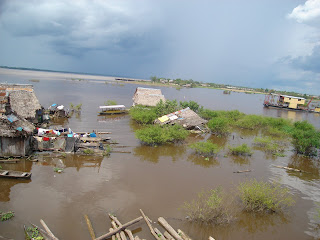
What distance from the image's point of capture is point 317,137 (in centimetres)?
1623

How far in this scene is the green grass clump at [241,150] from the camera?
15500 millimetres

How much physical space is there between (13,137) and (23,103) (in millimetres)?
7022

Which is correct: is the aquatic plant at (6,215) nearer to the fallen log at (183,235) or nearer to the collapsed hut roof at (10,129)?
the collapsed hut roof at (10,129)

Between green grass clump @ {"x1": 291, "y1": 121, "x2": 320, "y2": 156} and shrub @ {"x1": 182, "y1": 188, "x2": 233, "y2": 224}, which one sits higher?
green grass clump @ {"x1": 291, "y1": 121, "x2": 320, "y2": 156}

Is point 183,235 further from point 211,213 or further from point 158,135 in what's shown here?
point 158,135

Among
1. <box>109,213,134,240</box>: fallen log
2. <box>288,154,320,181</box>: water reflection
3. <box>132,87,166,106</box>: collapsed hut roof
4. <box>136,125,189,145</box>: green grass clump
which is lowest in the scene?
<box>109,213,134,240</box>: fallen log

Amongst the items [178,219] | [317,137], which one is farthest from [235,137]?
[178,219]

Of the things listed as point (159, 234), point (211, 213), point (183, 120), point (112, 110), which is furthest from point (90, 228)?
point (112, 110)

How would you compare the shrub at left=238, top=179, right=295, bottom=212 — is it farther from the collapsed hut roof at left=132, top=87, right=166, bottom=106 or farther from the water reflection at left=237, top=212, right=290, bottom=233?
the collapsed hut roof at left=132, top=87, right=166, bottom=106

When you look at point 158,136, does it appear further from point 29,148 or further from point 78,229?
point 78,229

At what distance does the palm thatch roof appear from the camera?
1678 cm

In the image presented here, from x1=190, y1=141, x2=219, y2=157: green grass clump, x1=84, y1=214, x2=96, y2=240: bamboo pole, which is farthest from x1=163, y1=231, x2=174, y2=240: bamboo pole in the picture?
x1=190, y1=141, x2=219, y2=157: green grass clump

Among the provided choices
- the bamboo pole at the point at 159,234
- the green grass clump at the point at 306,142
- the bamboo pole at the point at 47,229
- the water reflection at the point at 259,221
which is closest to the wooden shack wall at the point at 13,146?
the bamboo pole at the point at 47,229

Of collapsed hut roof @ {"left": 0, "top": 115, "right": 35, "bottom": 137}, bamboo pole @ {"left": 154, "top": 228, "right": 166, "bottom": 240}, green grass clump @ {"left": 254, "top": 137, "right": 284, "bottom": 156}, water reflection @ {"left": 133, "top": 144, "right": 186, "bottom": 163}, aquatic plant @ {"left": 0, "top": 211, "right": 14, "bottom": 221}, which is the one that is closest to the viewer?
bamboo pole @ {"left": 154, "top": 228, "right": 166, "bottom": 240}
